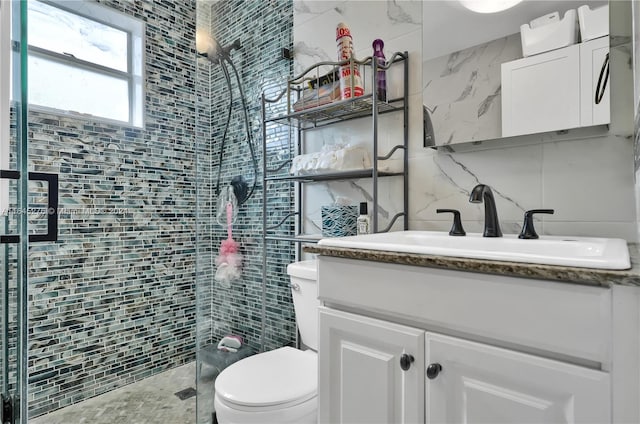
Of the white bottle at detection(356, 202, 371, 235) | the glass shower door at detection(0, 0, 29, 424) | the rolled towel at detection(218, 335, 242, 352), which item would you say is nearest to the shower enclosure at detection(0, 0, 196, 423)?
the glass shower door at detection(0, 0, 29, 424)

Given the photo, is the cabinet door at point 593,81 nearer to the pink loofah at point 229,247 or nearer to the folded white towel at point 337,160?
the folded white towel at point 337,160

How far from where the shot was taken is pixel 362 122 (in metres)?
1.66

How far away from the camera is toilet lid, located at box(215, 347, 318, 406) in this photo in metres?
1.19

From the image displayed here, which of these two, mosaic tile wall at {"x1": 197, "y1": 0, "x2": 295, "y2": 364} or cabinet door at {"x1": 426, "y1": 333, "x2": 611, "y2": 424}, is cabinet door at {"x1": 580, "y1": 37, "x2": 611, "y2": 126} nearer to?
cabinet door at {"x1": 426, "y1": 333, "x2": 611, "y2": 424}

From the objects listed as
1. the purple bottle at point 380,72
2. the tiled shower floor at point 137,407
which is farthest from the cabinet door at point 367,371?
the tiled shower floor at point 137,407

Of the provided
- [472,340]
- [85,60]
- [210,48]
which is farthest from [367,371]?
[85,60]

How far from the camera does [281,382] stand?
129 cm

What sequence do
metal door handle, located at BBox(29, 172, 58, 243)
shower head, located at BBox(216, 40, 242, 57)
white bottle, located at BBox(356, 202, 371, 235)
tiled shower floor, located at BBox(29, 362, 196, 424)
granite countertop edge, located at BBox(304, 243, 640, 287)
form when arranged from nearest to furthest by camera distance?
granite countertop edge, located at BBox(304, 243, 640, 287)
metal door handle, located at BBox(29, 172, 58, 243)
white bottle, located at BBox(356, 202, 371, 235)
tiled shower floor, located at BBox(29, 362, 196, 424)
shower head, located at BBox(216, 40, 242, 57)

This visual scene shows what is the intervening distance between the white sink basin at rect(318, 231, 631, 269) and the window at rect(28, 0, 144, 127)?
175 cm

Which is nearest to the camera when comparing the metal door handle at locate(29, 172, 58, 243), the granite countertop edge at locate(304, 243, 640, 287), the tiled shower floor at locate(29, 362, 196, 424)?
the granite countertop edge at locate(304, 243, 640, 287)

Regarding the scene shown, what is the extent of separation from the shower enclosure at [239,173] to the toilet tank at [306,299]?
0.27m

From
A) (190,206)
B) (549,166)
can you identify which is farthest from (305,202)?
(549,166)

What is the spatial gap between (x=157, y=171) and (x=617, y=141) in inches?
88.3

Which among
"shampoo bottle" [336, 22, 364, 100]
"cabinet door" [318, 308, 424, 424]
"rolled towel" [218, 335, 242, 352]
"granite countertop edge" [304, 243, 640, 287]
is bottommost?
"rolled towel" [218, 335, 242, 352]
